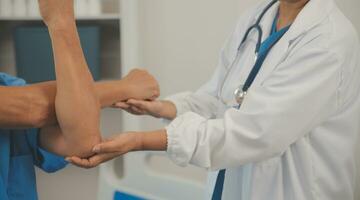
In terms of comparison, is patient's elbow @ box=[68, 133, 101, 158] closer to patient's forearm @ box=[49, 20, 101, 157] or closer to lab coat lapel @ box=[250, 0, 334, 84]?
patient's forearm @ box=[49, 20, 101, 157]

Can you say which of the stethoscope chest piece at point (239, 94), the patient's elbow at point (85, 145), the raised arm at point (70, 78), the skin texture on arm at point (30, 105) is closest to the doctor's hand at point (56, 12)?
the raised arm at point (70, 78)

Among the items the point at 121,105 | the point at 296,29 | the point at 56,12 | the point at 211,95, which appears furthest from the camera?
the point at 211,95

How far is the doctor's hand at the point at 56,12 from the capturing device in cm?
86

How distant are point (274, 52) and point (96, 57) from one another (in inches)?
42.2

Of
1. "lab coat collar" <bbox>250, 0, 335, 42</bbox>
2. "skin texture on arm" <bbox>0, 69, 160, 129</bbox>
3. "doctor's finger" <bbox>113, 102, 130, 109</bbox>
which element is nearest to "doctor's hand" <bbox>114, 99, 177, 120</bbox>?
"doctor's finger" <bbox>113, 102, 130, 109</bbox>

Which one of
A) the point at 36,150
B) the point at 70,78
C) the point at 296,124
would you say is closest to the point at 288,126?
the point at 296,124

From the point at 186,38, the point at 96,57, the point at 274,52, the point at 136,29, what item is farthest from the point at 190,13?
the point at 274,52

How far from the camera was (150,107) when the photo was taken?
1.22 m

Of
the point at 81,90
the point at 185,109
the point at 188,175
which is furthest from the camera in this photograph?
the point at 188,175

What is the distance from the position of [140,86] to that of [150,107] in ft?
0.26

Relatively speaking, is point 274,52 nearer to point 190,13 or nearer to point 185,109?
point 185,109

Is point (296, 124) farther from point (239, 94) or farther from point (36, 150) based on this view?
point (36, 150)

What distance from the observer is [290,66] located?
95cm

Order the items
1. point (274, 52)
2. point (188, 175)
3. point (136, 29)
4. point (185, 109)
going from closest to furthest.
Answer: point (274, 52) → point (185, 109) → point (136, 29) → point (188, 175)
